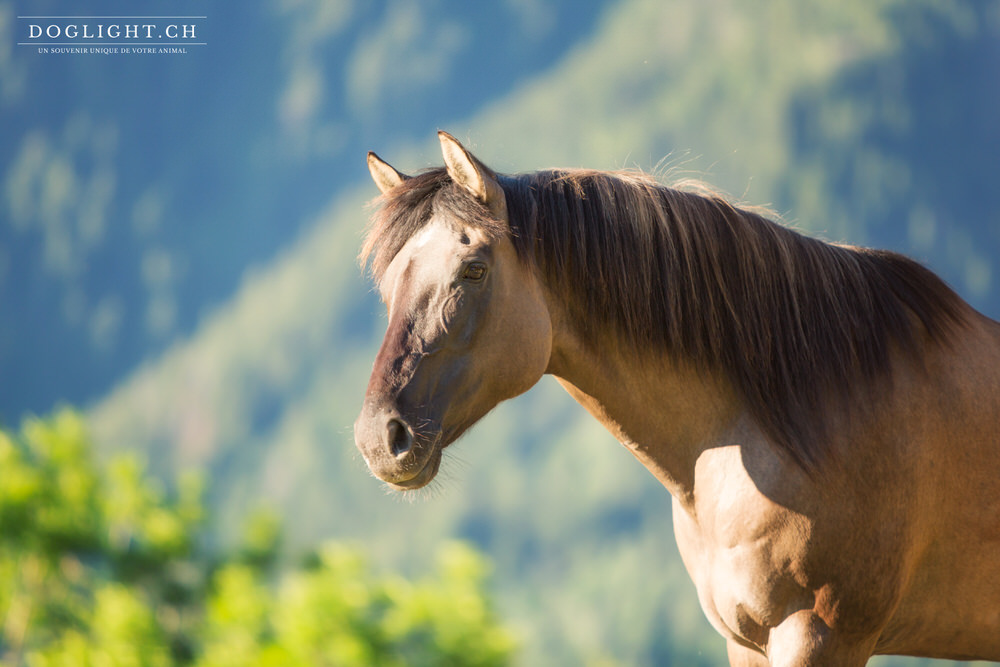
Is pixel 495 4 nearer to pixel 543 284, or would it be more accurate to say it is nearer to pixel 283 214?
pixel 283 214

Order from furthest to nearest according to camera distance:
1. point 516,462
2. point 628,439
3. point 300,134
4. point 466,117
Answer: point 300,134
point 466,117
point 516,462
point 628,439

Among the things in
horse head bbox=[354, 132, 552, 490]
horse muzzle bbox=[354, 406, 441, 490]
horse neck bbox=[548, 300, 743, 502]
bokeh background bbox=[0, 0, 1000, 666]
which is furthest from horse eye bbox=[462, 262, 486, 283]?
bokeh background bbox=[0, 0, 1000, 666]

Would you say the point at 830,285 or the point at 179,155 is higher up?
the point at 179,155

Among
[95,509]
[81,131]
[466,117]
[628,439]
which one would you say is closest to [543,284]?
[628,439]

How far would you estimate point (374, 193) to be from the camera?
29.5 m

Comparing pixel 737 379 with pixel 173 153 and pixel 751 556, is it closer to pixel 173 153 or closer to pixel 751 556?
pixel 751 556

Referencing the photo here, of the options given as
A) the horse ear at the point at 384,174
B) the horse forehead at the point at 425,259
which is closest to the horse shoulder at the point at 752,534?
the horse forehead at the point at 425,259

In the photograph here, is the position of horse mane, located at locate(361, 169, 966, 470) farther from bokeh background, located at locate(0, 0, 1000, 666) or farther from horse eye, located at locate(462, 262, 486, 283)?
bokeh background, located at locate(0, 0, 1000, 666)

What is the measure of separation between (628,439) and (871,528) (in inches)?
27.3

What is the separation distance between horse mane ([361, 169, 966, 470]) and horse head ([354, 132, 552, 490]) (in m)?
0.03

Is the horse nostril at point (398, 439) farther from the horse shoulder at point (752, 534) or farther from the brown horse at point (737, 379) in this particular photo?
the horse shoulder at point (752, 534)

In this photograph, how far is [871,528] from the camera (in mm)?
2303

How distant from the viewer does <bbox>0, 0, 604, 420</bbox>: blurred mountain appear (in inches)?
1305

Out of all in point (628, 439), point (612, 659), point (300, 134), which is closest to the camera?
point (628, 439)
